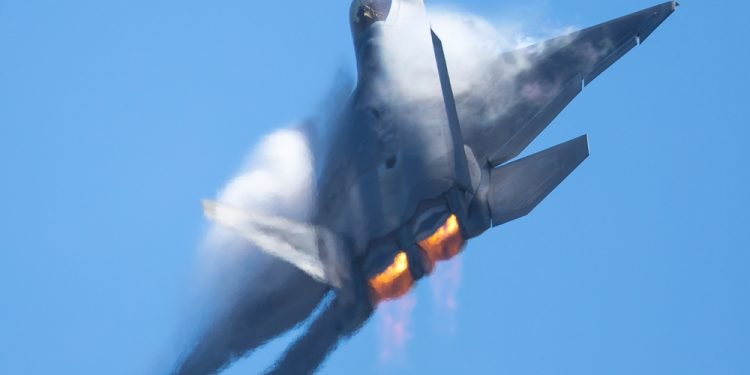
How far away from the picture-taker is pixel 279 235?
108ft

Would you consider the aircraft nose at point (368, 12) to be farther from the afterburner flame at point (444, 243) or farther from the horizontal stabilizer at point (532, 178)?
the afterburner flame at point (444, 243)

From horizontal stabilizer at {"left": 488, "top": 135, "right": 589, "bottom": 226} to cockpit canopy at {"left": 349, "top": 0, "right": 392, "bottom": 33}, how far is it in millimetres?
5728

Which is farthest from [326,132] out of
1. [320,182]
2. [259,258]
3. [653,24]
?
[653,24]

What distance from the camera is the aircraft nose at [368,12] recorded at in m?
36.1

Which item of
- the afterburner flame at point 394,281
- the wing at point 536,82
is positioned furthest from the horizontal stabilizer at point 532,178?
the afterburner flame at point 394,281

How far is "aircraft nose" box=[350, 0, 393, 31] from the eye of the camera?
118ft

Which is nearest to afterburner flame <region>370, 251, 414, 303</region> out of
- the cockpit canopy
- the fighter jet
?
the fighter jet

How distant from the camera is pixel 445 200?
3303 centimetres

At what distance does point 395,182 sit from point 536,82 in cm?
663

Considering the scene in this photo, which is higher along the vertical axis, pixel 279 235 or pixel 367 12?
pixel 367 12


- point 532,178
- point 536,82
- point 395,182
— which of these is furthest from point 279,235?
point 536,82

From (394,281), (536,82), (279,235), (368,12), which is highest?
(368,12)

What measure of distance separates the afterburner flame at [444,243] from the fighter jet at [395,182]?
36 mm

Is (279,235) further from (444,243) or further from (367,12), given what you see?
(367,12)
